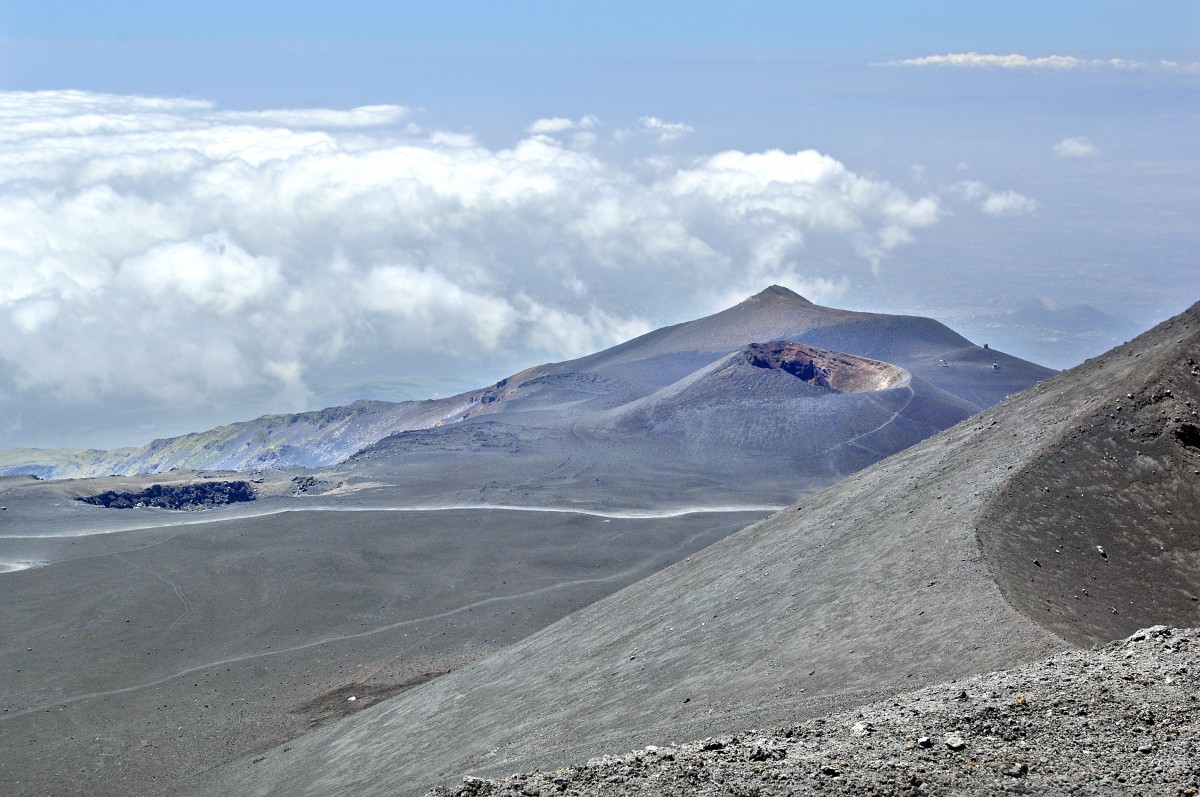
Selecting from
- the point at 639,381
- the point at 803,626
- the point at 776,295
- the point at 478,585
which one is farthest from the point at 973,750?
the point at 776,295

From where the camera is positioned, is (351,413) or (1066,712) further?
(351,413)

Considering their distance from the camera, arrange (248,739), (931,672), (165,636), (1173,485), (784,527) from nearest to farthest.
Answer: (931,672) → (1173,485) → (248,739) → (784,527) → (165,636)

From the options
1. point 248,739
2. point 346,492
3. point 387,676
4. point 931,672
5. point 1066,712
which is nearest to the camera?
point 1066,712

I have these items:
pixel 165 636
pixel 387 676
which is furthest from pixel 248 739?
pixel 165 636

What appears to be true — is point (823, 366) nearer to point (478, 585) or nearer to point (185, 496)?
point (478, 585)

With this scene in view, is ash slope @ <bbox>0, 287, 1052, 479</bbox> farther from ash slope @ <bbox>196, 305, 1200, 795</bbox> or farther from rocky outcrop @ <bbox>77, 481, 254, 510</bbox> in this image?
ash slope @ <bbox>196, 305, 1200, 795</bbox>

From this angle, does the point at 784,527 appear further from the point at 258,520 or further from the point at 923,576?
the point at 258,520
